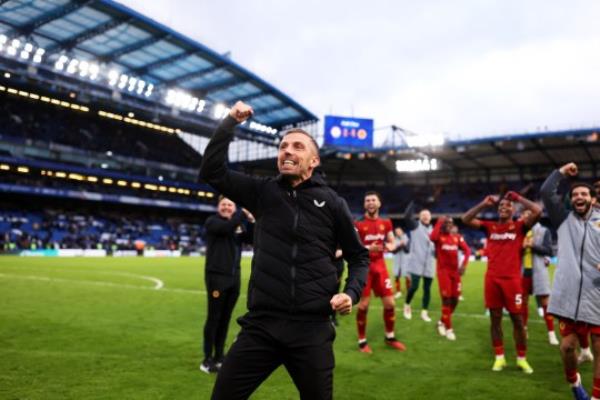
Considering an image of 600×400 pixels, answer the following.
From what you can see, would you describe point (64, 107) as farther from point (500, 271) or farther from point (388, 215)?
point (500, 271)

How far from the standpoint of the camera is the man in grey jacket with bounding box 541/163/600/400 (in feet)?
15.3

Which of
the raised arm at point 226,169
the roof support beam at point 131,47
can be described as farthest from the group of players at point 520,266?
the roof support beam at point 131,47

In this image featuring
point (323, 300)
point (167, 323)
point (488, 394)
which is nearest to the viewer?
point (323, 300)

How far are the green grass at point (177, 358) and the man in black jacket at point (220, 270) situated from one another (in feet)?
1.36

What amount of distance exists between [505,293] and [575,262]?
172 cm

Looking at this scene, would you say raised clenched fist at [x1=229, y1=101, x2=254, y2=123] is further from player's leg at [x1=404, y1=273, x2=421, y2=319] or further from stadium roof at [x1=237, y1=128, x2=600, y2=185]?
stadium roof at [x1=237, y1=128, x2=600, y2=185]

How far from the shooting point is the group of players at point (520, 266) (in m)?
4.77

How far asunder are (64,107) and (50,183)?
9.79 m

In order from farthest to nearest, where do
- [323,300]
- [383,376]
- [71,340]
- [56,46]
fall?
[56,46], [71,340], [383,376], [323,300]

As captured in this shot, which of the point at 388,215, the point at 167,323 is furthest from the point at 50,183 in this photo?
the point at 167,323

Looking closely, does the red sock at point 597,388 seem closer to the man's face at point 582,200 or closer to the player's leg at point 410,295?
the man's face at point 582,200

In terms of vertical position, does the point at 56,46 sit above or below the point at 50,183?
above

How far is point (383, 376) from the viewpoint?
5.98 meters

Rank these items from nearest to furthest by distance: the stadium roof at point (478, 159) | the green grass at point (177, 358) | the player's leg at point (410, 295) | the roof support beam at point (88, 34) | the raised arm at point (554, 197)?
the raised arm at point (554, 197), the green grass at point (177, 358), the player's leg at point (410, 295), the roof support beam at point (88, 34), the stadium roof at point (478, 159)
